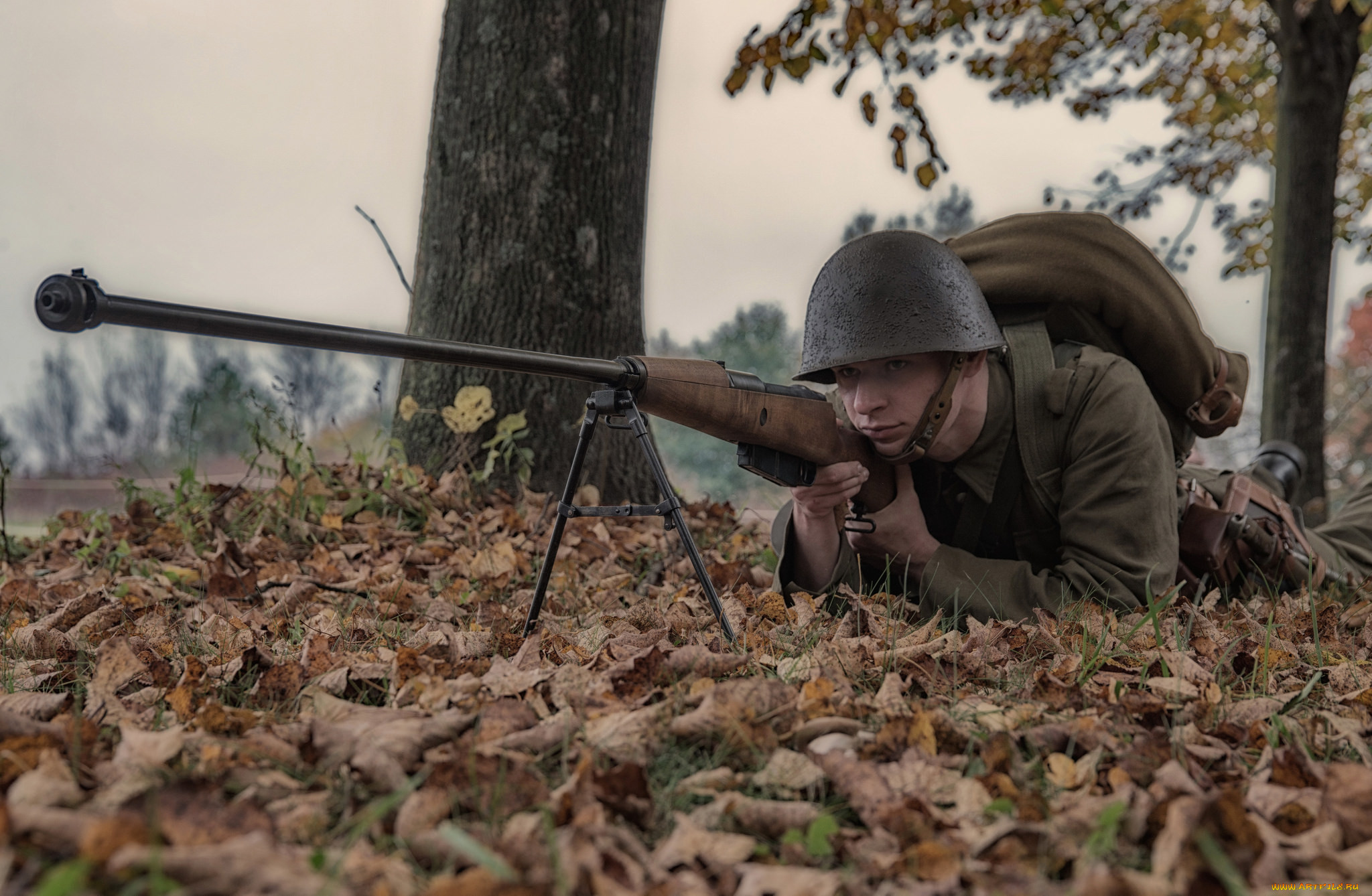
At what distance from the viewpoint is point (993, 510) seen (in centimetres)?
332

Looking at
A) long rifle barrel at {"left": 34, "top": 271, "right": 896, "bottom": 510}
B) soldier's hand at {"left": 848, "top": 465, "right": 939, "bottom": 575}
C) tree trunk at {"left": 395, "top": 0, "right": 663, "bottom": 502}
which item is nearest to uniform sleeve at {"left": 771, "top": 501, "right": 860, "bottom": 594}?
soldier's hand at {"left": 848, "top": 465, "right": 939, "bottom": 575}

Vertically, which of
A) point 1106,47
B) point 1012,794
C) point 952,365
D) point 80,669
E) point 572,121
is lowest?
point 80,669

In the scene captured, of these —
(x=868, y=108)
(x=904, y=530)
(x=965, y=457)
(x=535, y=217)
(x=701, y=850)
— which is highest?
(x=868, y=108)

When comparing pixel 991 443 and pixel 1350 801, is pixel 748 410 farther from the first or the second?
pixel 1350 801

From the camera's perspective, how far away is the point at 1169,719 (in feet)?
6.49

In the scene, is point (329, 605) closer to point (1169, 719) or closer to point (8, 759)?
point (8, 759)

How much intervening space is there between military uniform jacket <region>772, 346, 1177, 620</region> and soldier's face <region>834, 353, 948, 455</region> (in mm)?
345

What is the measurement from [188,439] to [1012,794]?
13.4 ft

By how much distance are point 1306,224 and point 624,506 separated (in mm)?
6923

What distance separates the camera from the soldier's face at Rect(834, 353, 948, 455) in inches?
116

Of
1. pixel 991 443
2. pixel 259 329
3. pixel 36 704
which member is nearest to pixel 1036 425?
pixel 991 443

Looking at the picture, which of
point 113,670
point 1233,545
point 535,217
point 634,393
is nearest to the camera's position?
point 113,670

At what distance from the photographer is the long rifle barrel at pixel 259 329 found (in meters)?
1.67

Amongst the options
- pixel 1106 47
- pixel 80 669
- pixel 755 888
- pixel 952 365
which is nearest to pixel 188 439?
pixel 80 669
